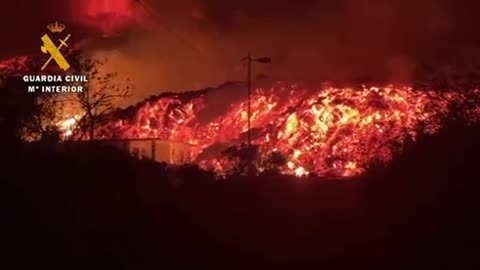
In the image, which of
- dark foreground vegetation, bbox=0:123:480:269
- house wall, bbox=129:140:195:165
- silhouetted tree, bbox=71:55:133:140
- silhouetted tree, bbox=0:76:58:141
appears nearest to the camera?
dark foreground vegetation, bbox=0:123:480:269

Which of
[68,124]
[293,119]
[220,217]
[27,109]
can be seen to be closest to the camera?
[220,217]

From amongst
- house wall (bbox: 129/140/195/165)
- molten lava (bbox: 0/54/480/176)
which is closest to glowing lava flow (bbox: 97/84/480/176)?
molten lava (bbox: 0/54/480/176)

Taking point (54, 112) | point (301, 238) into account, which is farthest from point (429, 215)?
point (54, 112)

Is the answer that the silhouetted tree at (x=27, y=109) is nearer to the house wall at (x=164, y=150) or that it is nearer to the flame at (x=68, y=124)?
the flame at (x=68, y=124)

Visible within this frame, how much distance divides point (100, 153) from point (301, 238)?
624 cm

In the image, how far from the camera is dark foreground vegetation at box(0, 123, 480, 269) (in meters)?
15.0

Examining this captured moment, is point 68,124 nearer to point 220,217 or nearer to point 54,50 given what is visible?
point 54,50

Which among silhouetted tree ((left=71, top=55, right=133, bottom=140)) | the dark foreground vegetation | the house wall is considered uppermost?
silhouetted tree ((left=71, top=55, right=133, bottom=140))

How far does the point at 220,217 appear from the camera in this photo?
63.2 feet

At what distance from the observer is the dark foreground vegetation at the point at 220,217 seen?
49.1 ft

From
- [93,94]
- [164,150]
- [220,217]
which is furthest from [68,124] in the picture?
[220,217]

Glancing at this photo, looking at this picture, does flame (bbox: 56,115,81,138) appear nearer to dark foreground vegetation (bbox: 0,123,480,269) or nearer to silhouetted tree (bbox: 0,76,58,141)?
silhouetted tree (bbox: 0,76,58,141)

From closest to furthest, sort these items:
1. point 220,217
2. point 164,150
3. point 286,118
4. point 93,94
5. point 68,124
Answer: point 220,217, point 68,124, point 93,94, point 164,150, point 286,118

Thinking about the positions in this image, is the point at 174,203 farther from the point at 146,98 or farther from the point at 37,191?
the point at 146,98
